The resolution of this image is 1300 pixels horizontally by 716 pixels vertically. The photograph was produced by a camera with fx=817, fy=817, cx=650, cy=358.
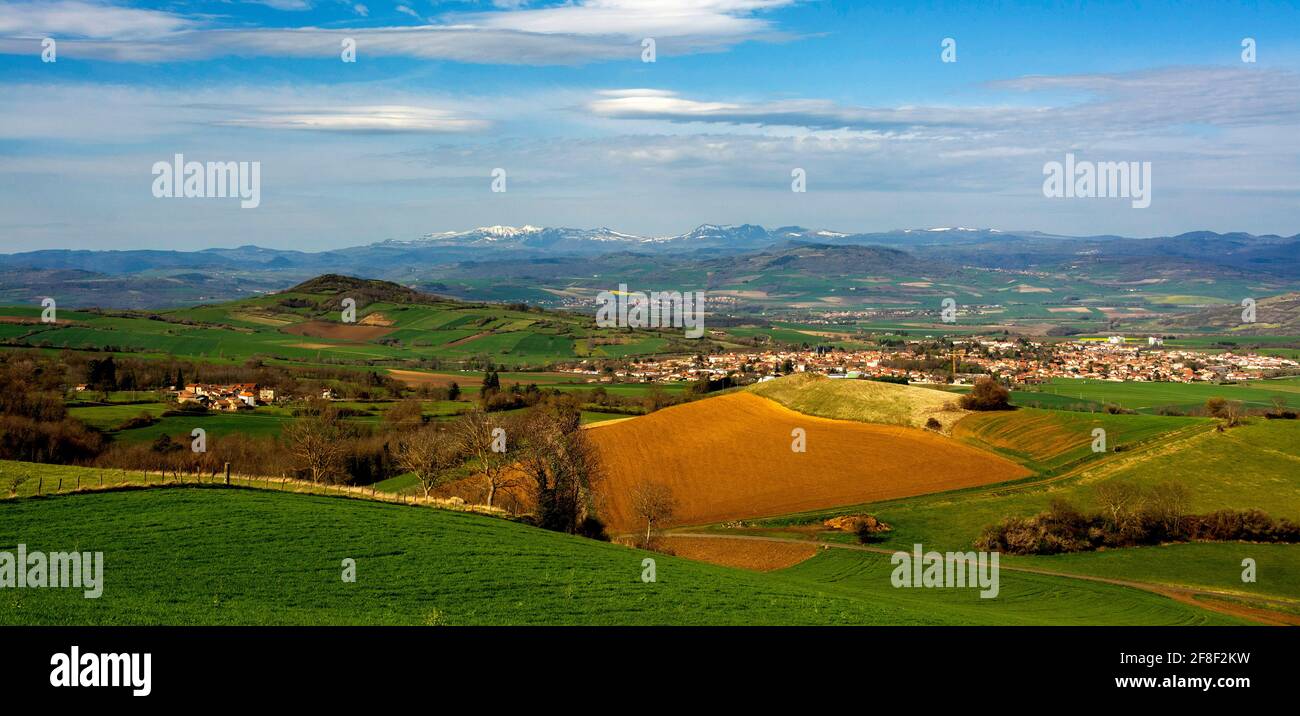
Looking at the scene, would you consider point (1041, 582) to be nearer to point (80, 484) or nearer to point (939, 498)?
point (939, 498)

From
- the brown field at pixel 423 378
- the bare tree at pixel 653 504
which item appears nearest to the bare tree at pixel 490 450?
the bare tree at pixel 653 504

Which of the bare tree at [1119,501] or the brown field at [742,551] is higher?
the bare tree at [1119,501]

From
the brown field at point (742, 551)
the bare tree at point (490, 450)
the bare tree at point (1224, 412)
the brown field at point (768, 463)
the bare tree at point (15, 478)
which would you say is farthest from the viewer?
the bare tree at point (1224, 412)

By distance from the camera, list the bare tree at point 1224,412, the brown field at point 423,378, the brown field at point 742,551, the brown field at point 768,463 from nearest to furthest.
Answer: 1. the brown field at point 742,551
2. the brown field at point 768,463
3. the bare tree at point 1224,412
4. the brown field at point 423,378

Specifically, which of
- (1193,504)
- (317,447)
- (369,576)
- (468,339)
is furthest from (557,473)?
(468,339)

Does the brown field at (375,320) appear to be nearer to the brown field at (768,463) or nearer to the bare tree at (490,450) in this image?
the brown field at (768,463)

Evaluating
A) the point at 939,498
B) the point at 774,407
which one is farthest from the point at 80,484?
the point at 774,407

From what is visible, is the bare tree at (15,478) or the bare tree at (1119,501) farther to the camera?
the bare tree at (1119,501)

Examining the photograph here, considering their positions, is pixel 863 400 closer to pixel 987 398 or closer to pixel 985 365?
pixel 987 398
